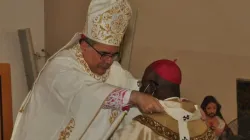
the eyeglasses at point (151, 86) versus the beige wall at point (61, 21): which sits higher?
the beige wall at point (61, 21)

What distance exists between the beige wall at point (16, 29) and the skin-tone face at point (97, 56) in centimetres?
82

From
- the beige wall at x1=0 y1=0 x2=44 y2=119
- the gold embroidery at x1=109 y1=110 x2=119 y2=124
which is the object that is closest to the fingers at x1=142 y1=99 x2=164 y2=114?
the gold embroidery at x1=109 y1=110 x2=119 y2=124

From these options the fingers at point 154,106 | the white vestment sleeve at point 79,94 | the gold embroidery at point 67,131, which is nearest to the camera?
the fingers at point 154,106

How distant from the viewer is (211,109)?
143cm

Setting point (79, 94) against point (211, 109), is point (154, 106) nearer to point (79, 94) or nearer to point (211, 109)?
point (79, 94)

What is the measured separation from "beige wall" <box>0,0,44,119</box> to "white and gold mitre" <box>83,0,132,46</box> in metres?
0.85

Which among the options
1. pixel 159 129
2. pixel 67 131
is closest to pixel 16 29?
pixel 67 131

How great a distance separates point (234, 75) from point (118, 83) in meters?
0.43

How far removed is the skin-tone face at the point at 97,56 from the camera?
54.3 inches

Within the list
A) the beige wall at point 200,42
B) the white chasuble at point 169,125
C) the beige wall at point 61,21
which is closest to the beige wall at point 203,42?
the beige wall at point 200,42

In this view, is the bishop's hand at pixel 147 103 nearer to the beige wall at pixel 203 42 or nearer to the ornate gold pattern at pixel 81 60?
the ornate gold pattern at pixel 81 60

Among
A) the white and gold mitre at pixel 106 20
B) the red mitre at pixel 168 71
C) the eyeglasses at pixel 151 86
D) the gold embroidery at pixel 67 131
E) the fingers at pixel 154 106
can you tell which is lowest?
the gold embroidery at pixel 67 131

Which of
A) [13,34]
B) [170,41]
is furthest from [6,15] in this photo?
[170,41]

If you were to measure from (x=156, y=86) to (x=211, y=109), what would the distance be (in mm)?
348
